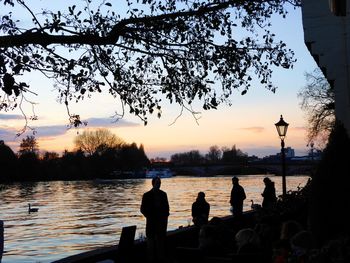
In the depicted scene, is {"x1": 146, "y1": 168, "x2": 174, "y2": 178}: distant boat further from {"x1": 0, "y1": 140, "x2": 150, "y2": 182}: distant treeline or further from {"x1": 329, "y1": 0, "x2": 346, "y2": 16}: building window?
{"x1": 329, "y1": 0, "x2": 346, "y2": 16}: building window

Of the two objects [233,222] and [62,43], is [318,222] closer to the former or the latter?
[62,43]

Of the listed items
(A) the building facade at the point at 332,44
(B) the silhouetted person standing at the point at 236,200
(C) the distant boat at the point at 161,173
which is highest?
(A) the building facade at the point at 332,44

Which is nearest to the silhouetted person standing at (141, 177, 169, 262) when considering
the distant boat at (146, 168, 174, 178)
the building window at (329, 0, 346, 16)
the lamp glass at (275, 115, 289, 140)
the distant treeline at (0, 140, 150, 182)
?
the building window at (329, 0, 346, 16)

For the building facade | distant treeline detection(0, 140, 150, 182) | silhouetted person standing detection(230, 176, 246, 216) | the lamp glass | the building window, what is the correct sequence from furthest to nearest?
distant treeline detection(0, 140, 150, 182), the lamp glass, silhouetted person standing detection(230, 176, 246, 216), the building facade, the building window

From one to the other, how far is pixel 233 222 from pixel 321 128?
3098 centimetres

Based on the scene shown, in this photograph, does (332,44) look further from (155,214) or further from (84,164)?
(84,164)

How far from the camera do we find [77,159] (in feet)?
468

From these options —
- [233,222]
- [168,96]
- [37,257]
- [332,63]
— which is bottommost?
[37,257]

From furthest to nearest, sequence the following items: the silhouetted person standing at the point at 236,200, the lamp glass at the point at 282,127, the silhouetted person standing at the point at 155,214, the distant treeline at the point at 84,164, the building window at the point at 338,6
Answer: the distant treeline at the point at 84,164 < the lamp glass at the point at 282,127 < the silhouetted person standing at the point at 236,200 < the silhouetted person standing at the point at 155,214 < the building window at the point at 338,6

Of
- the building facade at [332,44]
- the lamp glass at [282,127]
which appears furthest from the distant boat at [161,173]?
the building facade at [332,44]

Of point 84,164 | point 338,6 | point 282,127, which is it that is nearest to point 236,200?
point 282,127

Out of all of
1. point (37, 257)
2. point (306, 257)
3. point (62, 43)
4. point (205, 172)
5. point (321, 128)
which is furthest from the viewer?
point (205, 172)

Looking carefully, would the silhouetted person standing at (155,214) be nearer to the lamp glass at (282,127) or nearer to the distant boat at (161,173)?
the lamp glass at (282,127)

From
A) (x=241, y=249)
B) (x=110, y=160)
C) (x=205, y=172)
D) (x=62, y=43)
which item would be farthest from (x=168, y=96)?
(x=110, y=160)
